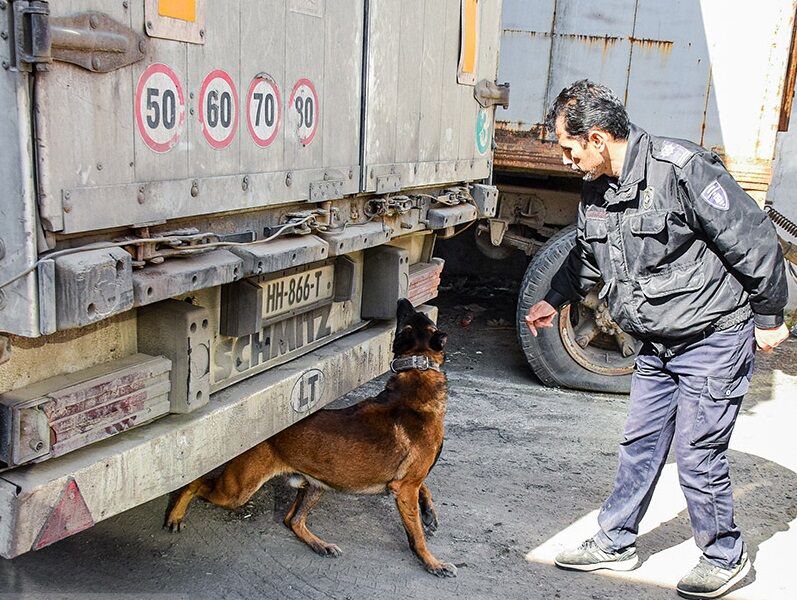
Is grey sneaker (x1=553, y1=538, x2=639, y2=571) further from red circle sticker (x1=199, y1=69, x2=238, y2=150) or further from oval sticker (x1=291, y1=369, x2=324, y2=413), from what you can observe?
red circle sticker (x1=199, y1=69, x2=238, y2=150)

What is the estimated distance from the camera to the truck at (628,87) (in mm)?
A: 5336

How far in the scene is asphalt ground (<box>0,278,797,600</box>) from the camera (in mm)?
3328

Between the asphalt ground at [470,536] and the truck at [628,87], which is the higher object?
the truck at [628,87]

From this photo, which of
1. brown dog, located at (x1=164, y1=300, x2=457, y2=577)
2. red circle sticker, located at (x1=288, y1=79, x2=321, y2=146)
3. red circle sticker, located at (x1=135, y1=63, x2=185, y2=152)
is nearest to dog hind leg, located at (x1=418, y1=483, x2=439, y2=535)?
brown dog, located at (x1=164, y1=300, x2=457, y2=577)

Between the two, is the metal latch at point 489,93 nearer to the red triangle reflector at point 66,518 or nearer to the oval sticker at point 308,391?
the oval sticker at point 308,391

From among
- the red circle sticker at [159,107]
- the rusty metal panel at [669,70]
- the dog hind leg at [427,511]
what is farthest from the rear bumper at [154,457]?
the rusty metal panel at [669,70]

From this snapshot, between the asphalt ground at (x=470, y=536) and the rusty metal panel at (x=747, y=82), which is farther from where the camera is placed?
the rusty metal panel at (x=747, y=82)

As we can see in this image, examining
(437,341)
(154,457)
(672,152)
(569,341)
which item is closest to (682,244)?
(672,152)

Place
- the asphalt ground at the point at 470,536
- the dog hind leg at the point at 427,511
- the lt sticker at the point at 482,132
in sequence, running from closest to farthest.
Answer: the asphalt ground at the point at 470,536 → the dog hind leg at the point at 427,511 → the lt sticker at the point at 482,132

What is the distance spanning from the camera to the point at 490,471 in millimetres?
4523

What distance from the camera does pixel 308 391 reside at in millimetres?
3459

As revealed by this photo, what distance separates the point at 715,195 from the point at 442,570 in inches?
70.9

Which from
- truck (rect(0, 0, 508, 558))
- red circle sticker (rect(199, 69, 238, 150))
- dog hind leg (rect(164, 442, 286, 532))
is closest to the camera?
truck (rect(0, 0, 508, 558))

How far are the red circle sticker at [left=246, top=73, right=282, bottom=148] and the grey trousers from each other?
5.65ft
